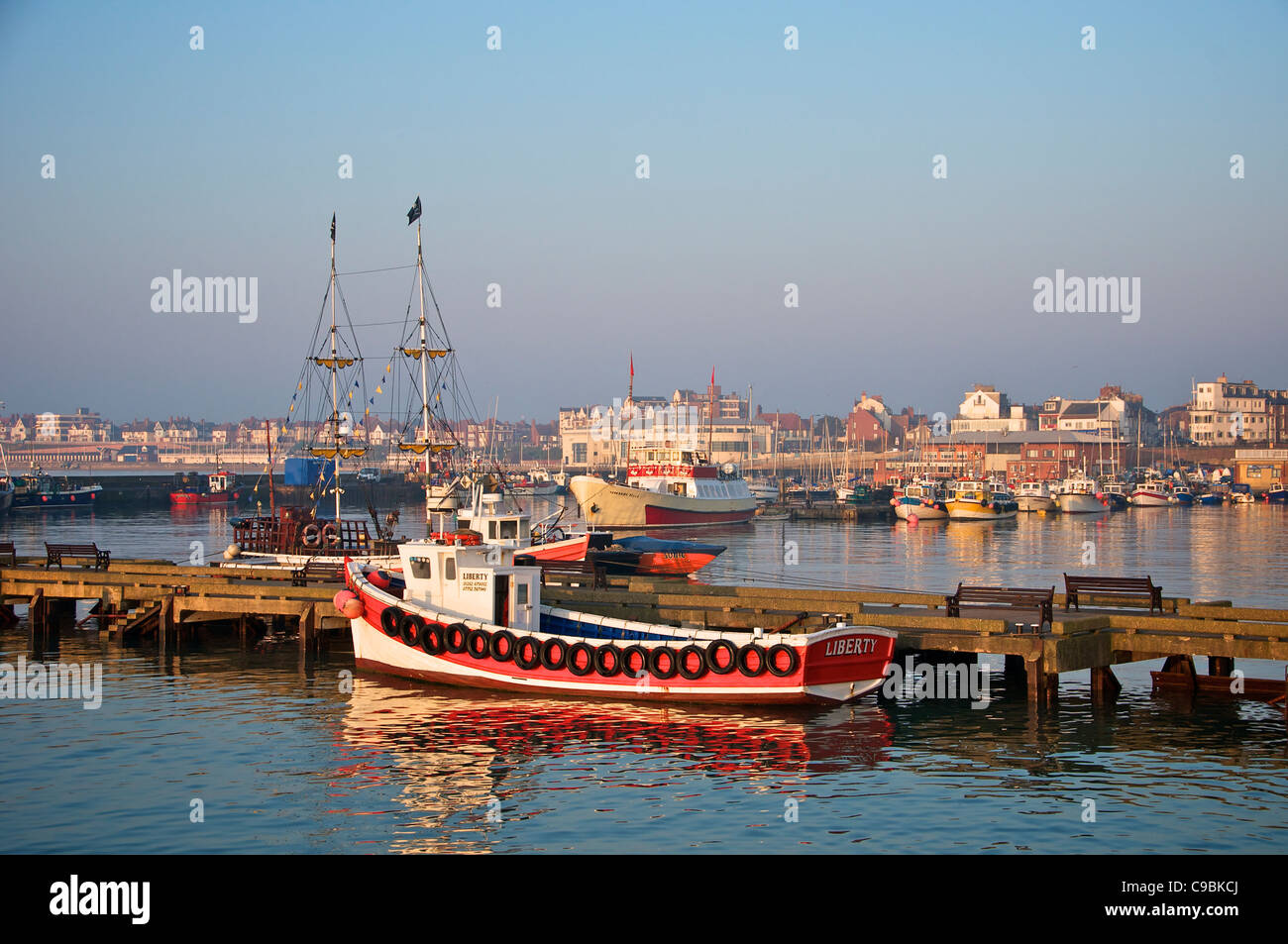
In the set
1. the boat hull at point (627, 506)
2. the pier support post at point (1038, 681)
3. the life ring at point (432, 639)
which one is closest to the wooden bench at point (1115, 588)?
the pier support post at point (1038, 681)

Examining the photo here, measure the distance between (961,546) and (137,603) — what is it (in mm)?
65951

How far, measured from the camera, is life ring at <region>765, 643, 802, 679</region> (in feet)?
89.4

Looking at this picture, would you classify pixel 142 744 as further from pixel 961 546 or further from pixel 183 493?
pixel 183 493

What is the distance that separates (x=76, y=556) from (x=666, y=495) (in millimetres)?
66261

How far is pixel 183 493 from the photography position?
530 ft

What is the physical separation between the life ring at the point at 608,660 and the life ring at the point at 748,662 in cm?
307

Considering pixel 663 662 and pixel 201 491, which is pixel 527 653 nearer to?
pixel 663 662

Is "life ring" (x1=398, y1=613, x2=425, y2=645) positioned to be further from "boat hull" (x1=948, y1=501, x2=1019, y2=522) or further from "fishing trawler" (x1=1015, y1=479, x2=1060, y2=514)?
"fishing trawler" (x1=1015, y1=479, x2=1060, y2=514)
